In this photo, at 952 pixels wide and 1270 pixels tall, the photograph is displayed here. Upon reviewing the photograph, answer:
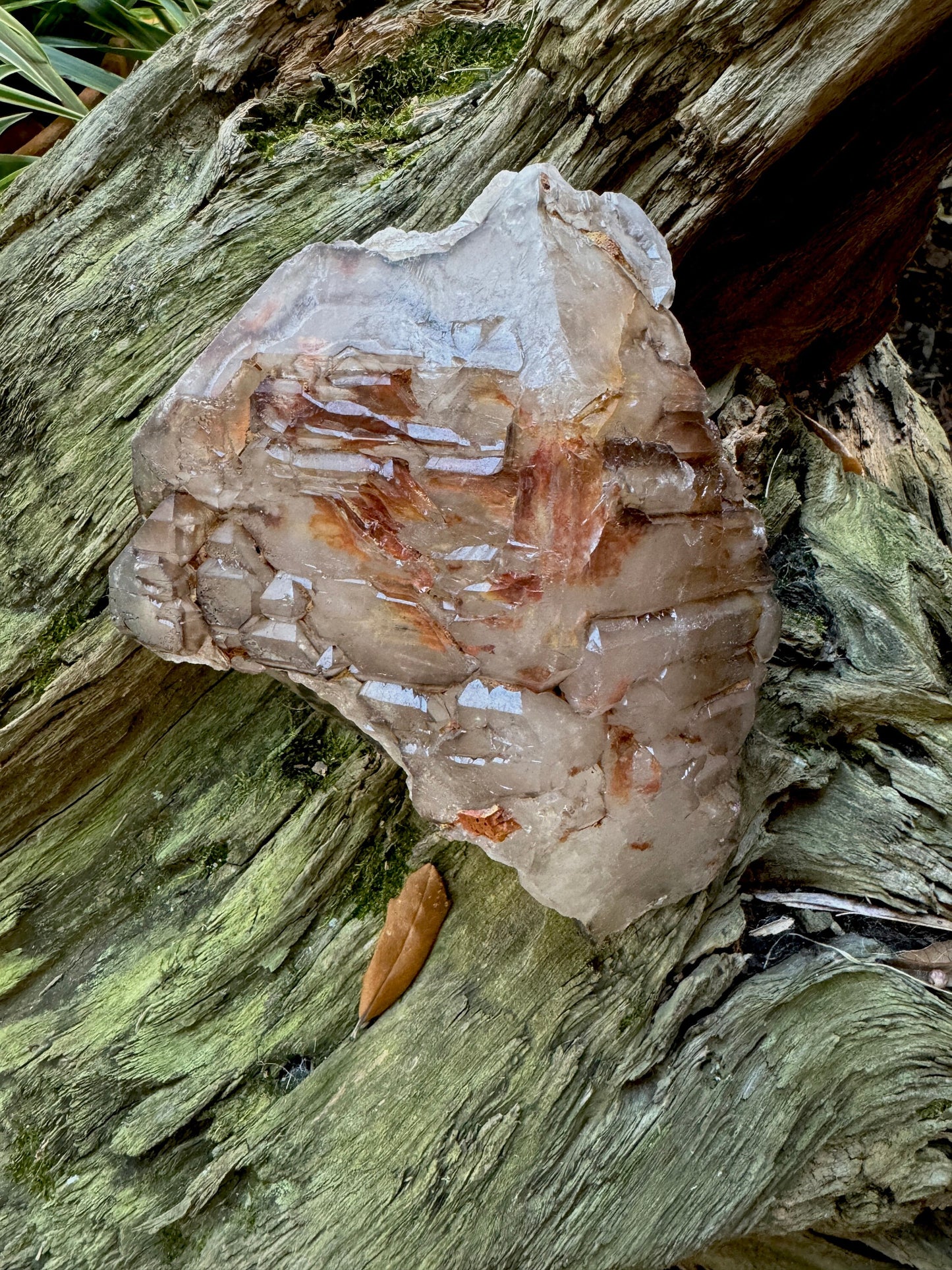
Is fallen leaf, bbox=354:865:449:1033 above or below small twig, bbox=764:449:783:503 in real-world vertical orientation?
above

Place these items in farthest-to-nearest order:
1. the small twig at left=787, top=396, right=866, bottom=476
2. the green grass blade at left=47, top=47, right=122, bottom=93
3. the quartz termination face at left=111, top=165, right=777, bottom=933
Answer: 1. the green grass blade at left=47, top=47, right=122, bottom=93
2. the small twig at left=787, top=396, right=866, bottom=476
3. the quartz termination face at left=111, top=165, right=777, bottom=933

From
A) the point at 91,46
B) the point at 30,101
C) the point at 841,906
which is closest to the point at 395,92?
the point at 30,101

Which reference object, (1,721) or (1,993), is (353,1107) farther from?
(1,721)

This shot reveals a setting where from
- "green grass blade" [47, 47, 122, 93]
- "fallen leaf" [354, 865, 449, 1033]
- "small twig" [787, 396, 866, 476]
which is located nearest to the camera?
"fallen leaf" [354, 865, 449, 1033]

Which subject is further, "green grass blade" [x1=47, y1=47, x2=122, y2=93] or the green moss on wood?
"green grass blade" [x1=47, y1=47, x2=122, y2=93]

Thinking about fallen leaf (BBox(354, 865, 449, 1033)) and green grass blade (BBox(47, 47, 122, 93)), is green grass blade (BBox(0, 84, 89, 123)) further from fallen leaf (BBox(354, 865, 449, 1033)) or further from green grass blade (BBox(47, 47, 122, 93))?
fallen leaf (BBox(354, 865, 449, 1033))

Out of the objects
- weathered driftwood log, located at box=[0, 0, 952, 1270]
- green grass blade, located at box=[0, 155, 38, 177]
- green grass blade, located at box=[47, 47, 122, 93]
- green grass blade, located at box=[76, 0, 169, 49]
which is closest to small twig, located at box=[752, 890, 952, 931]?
weathered driftwood log, located at box=[0, 0, 952, 1270]

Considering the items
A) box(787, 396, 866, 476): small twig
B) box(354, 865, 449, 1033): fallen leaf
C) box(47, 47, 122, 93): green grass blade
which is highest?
box(47, 47, 122, 93): green grass blade
